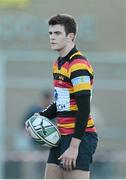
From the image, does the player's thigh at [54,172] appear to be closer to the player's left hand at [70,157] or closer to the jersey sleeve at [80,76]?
the player's left hand at [70,157]

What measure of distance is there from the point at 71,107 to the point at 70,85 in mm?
164

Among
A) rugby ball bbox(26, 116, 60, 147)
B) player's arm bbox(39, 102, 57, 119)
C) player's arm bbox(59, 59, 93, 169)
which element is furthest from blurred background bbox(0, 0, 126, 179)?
player's arm bbox(59, 59, 93, 169)

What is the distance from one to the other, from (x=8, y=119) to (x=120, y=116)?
2139 millimetres

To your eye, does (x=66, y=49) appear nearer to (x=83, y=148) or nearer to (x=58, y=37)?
(x=58, y=37)

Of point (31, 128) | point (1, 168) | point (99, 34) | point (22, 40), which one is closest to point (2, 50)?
point (22, 40)

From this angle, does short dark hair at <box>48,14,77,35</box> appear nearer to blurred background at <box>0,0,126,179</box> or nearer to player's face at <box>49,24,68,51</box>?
player's face at <box>49,24,68,51</box>

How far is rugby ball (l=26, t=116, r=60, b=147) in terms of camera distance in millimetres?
7562

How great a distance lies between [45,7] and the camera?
66.1 feet

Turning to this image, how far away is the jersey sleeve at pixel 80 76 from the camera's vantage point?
729 centimetres

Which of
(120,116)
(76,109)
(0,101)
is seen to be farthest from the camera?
(120,116)

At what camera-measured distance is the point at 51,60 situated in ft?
60.8

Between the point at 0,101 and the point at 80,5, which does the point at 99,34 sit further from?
the point at 0,101

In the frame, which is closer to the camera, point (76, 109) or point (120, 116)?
point (76, 109)

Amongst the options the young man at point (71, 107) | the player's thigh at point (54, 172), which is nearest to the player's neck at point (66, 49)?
the young man at point (71, 107)
